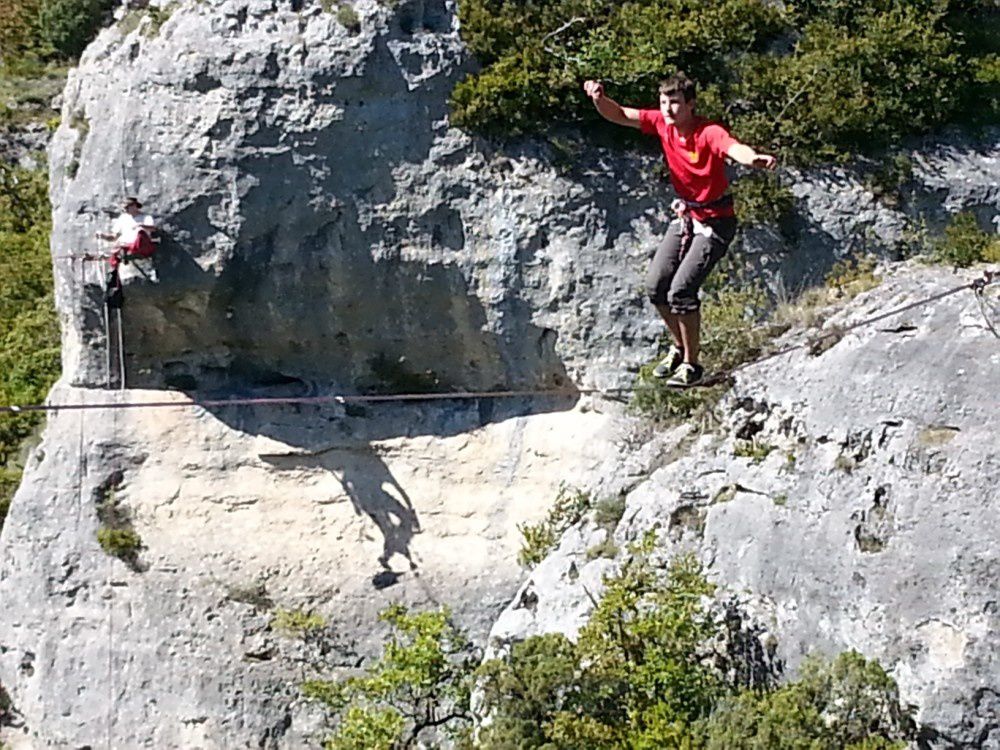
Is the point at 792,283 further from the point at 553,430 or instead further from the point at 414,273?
the point at 414,273

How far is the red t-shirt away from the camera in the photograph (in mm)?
9500

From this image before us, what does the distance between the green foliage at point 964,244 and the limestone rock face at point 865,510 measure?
600mm

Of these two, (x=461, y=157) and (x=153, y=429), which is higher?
(x=461, y=157)

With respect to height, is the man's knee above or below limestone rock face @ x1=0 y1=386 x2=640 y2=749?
above

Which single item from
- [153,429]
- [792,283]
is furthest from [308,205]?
[792,283]

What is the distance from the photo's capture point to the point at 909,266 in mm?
14102

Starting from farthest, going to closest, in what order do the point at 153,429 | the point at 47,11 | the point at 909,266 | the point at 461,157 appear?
the point at 47,11
the point at 153,429
the point at 461,157
the point at 909,266

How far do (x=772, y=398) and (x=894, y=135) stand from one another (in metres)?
3.91

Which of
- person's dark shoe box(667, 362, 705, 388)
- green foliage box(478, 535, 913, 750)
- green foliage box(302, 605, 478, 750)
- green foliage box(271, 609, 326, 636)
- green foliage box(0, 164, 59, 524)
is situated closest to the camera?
green foliage box(478, 535, 913, 750)

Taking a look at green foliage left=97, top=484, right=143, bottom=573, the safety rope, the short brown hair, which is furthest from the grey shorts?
green foliage left=97, top=484, right=143, bottom=573

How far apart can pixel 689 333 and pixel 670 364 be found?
26.0 inches

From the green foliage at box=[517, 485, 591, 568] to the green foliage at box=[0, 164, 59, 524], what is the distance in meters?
7.25

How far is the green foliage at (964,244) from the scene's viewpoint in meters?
13.6

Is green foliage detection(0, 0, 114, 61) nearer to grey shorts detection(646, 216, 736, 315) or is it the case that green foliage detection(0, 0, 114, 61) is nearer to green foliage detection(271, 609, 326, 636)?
green foliage detection(271, 609, 326, 636)
